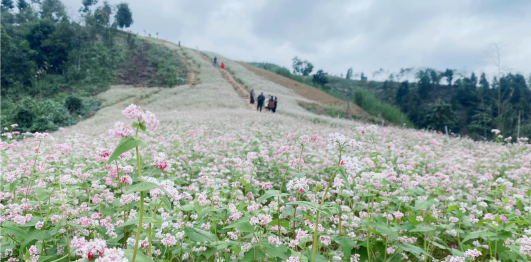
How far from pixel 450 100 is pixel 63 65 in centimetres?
7735

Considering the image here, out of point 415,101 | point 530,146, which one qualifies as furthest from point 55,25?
point 415,101

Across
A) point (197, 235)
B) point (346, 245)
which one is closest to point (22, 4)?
point (197, 235)

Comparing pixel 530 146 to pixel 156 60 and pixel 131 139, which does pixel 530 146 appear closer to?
pixel 131 139

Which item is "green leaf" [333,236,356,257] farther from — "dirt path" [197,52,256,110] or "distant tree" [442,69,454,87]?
"distant tree" [442,69,454,87]

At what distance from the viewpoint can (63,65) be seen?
4072cm

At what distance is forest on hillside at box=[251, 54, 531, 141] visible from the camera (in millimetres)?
21781

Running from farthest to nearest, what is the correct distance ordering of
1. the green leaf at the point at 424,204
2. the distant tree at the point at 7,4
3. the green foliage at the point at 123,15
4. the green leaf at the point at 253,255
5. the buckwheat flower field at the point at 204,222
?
the green foliage at the point at 123,15, the distant tree at the point at 7,4, the green leaf at the point at 424,204, the green leaf at the point at 253,255, the buckwheat flower field at the point at 204,222

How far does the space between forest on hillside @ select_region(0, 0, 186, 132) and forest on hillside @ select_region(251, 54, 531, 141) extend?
1011 inches

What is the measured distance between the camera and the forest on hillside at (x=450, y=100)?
21781mm

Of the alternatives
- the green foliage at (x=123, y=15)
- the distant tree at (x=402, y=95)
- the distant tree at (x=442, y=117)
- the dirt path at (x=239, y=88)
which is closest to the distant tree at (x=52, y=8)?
the green foliage at (x=123, y=15)

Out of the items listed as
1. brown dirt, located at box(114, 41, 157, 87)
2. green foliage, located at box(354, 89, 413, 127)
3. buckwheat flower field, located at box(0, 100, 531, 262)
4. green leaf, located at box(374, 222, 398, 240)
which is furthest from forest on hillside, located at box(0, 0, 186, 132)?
green foliage, located at box(354, 89, 413, 127)

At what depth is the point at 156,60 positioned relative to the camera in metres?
51.4

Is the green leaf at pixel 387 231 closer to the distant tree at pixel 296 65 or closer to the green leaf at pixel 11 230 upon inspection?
the green leaf at pixel 11 230

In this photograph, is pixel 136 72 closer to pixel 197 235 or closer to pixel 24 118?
pixel 24 118
